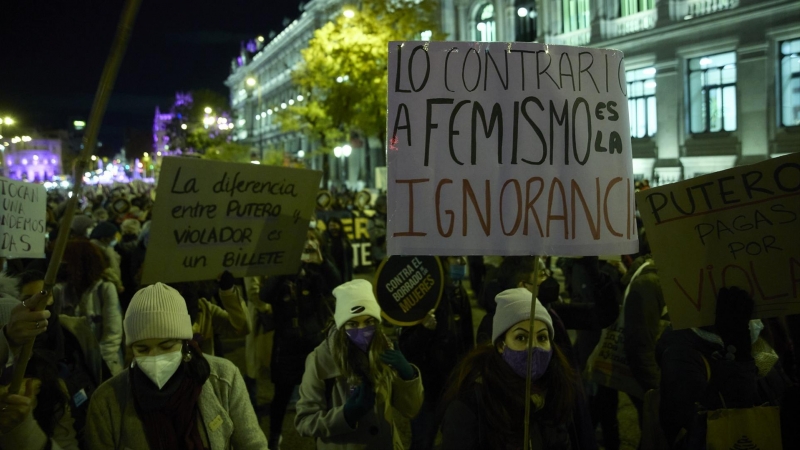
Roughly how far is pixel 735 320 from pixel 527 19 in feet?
93.8

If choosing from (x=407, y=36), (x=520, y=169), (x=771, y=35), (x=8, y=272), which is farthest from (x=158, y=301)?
(x=407, y=36)

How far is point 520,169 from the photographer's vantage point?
10.3 feet

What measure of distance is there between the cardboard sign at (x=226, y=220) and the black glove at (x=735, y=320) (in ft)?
9.29

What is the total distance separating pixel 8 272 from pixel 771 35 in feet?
65.5

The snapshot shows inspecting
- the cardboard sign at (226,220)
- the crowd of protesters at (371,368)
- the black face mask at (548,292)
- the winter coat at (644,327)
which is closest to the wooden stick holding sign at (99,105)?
the crowd of protesters at (371,368)

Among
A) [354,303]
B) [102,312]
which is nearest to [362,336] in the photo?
[354,303]

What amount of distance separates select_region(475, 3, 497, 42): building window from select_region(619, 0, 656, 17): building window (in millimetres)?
7919

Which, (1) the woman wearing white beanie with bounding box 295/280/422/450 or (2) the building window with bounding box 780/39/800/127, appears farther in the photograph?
(2) the building window with bounding box 780/39/800/127

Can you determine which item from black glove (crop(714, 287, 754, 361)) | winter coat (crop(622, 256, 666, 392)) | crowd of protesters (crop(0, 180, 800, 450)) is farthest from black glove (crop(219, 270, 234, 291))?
black glove (crop(714, 287, 754, 361))

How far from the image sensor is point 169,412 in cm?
277

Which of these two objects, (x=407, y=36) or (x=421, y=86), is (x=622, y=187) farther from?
(x=407, y=36)

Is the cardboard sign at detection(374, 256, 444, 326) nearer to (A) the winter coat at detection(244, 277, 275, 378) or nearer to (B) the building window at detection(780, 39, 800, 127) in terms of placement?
(A) the winter coat at detection(244, 277, 275, 378)

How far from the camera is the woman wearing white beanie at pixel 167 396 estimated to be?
274 centimetres

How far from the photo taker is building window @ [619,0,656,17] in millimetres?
23969
